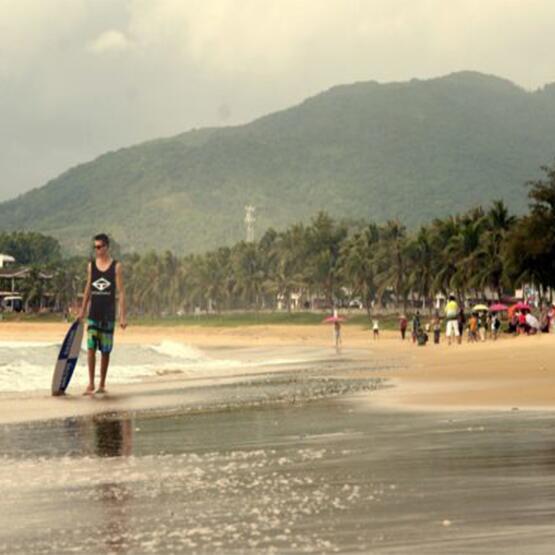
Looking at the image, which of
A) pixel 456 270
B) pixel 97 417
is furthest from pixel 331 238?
pixel 97 417

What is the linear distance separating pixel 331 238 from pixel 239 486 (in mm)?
161629

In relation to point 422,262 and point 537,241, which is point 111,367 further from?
point 422,262

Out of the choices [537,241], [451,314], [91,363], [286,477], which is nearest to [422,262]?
[537,241]

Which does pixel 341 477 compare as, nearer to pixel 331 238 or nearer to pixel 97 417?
pixel 97 417

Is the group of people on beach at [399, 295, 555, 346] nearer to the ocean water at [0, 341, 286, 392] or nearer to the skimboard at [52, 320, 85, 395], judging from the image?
the ocean water at [0, 341, 286, 392]

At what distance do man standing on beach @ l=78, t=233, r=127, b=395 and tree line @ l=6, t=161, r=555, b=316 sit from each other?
6243cm

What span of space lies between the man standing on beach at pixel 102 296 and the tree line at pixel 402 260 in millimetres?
62427

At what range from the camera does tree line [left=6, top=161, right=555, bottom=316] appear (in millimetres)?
81938

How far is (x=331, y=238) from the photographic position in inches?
6654

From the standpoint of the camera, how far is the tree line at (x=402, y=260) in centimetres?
8194

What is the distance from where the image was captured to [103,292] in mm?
18281

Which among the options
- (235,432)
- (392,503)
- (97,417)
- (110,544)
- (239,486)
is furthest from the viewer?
(97,417)

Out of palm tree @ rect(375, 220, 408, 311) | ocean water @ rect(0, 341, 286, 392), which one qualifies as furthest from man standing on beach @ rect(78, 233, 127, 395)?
palm tree @ rect(375, 220, 408, 311)

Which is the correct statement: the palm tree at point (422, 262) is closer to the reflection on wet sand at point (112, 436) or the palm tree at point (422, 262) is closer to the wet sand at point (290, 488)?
the reflection on wet sand at point (112, 436)
